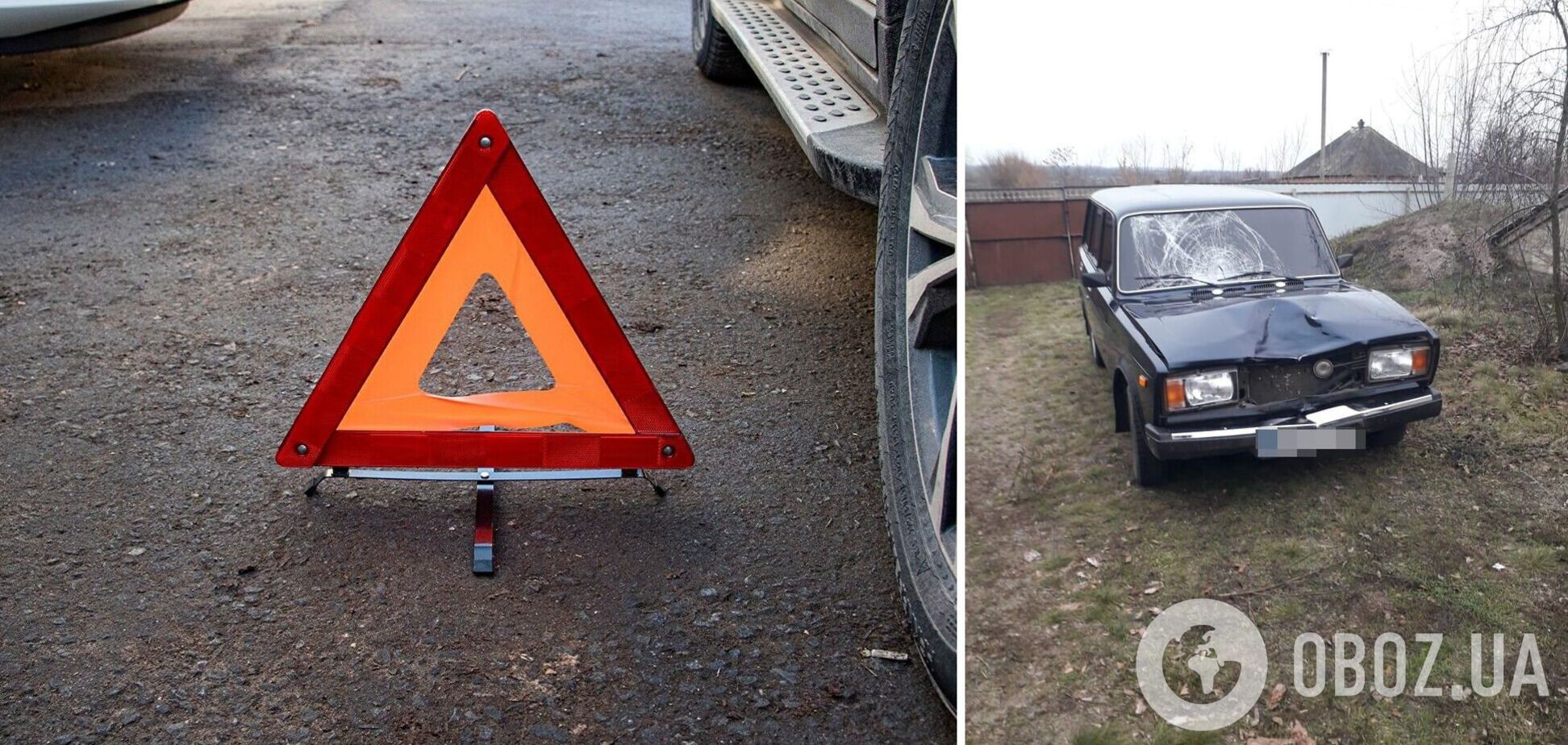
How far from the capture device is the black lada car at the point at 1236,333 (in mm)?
1263

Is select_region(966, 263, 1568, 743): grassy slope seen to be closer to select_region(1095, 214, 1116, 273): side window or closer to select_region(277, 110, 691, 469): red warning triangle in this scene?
select_region(1095, 214, 1116, 273): side window

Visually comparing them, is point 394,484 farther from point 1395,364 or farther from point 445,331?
point 1395,364

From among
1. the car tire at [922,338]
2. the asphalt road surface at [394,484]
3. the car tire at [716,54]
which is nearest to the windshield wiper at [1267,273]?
the car tire at [922,338]

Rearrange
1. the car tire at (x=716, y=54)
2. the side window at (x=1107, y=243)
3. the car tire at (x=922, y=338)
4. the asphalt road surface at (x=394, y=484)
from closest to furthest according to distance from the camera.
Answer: the side window at (x=1107, y=243) → the car tire at (x=922, y=338) → the asphalt road surface at (x=394, y=484) → the car tire at (x=716, y=54)

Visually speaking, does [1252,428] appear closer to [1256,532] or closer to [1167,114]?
[1256,532]

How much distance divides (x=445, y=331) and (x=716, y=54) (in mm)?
4220

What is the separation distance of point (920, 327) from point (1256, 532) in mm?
1122

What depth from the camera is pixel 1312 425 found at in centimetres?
129

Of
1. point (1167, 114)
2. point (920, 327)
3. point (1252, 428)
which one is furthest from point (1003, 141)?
point (920, 327)

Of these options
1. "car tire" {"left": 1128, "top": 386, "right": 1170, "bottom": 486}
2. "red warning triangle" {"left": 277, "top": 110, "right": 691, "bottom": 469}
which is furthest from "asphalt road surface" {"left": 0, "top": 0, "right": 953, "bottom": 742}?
"car tire" {"left": 1128, "top": 386, "right": 1170, "bottom": 486}

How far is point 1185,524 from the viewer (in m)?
1.35

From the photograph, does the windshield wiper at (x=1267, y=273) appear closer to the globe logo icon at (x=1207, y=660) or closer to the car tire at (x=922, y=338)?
the globe logo icon at (x=1207, y=660)

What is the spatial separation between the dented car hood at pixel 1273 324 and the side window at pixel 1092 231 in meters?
0.09

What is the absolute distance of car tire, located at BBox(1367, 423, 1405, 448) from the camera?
49.3 inches
